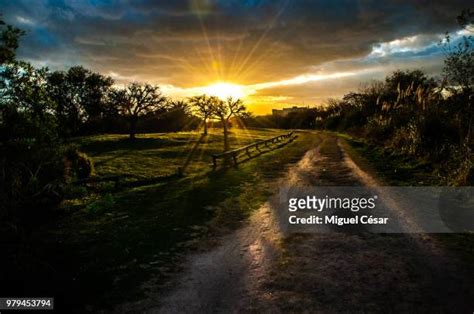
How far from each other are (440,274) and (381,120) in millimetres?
26461

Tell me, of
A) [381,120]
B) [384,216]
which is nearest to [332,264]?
[384,216]

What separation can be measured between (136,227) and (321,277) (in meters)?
6.17

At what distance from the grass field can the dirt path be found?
1035 mm

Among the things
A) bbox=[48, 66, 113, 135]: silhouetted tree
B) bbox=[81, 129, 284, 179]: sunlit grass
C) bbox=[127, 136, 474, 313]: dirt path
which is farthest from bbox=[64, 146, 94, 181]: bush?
bbox=[48, 66, 113, 135]: silhouetted tree

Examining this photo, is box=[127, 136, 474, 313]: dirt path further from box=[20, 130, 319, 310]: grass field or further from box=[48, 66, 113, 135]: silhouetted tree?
box=[48, 66, 113, 135]: silhouetted tree

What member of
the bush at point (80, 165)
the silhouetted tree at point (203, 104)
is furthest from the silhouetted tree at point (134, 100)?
the bush at point (80, 165)

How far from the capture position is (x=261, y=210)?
40.7 feet

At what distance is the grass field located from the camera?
24.4 feet

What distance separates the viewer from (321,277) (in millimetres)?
6836

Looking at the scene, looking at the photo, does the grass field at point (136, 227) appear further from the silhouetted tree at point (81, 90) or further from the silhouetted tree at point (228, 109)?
the silhouetted tree at point (81, 90)

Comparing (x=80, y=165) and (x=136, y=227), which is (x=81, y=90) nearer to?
(x=80, y=165)

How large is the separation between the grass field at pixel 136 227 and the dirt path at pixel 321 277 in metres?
1.04

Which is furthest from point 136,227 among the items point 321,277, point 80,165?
point 80,165

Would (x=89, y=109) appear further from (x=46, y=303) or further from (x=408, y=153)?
(x=46, y=303)
